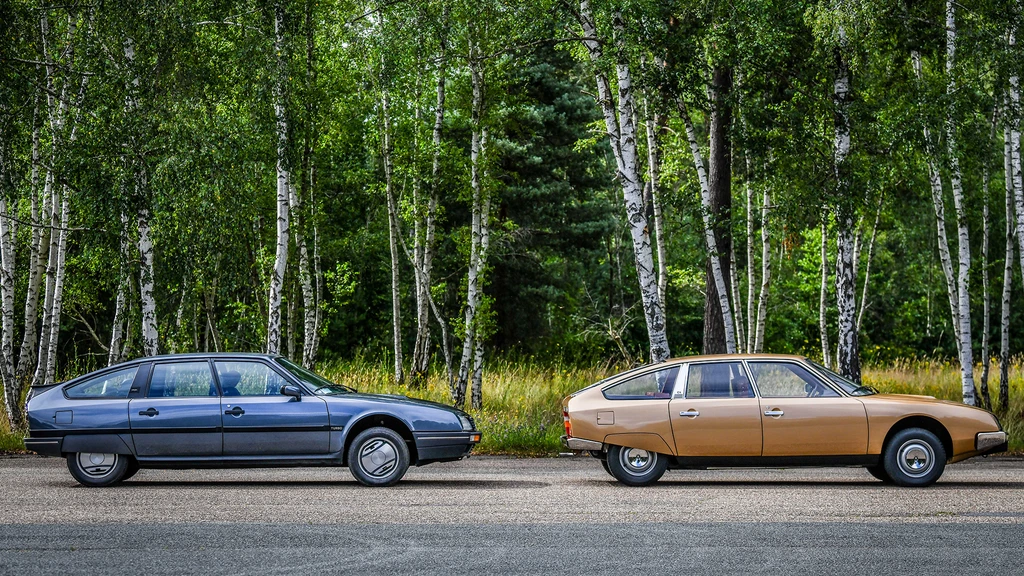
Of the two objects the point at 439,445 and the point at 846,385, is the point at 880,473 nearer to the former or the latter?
the point at 846,385

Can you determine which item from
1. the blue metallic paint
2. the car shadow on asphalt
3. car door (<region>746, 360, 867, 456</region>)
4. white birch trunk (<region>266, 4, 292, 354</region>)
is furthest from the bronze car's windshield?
white birch trunk (<region>266, 4, 292, 354</region>)

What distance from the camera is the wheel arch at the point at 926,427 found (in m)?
12.5

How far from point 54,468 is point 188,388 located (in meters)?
3.41

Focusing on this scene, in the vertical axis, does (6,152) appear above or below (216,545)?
above

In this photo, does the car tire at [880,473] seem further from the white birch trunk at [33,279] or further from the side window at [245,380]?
the white birch trunk at [33,279]

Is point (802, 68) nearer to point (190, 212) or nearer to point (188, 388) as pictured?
point (190, 212)

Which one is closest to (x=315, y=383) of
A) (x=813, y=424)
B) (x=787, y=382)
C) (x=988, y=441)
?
(x=787, y=382)

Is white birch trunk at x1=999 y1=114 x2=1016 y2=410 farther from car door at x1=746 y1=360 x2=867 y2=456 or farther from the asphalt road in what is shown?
car door at x1=746 y1=360 x2=867 y2=456

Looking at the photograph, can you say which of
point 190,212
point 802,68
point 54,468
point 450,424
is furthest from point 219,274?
point 802,68

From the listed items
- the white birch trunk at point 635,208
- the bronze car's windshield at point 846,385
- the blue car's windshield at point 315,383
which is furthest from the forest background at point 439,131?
the bronze car's windshield at point 846,385

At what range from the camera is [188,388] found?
12.9 meters

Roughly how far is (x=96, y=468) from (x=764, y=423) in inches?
303

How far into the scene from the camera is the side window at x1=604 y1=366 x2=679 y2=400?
12.9m

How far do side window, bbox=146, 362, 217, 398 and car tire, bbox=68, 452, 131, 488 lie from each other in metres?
0.86
